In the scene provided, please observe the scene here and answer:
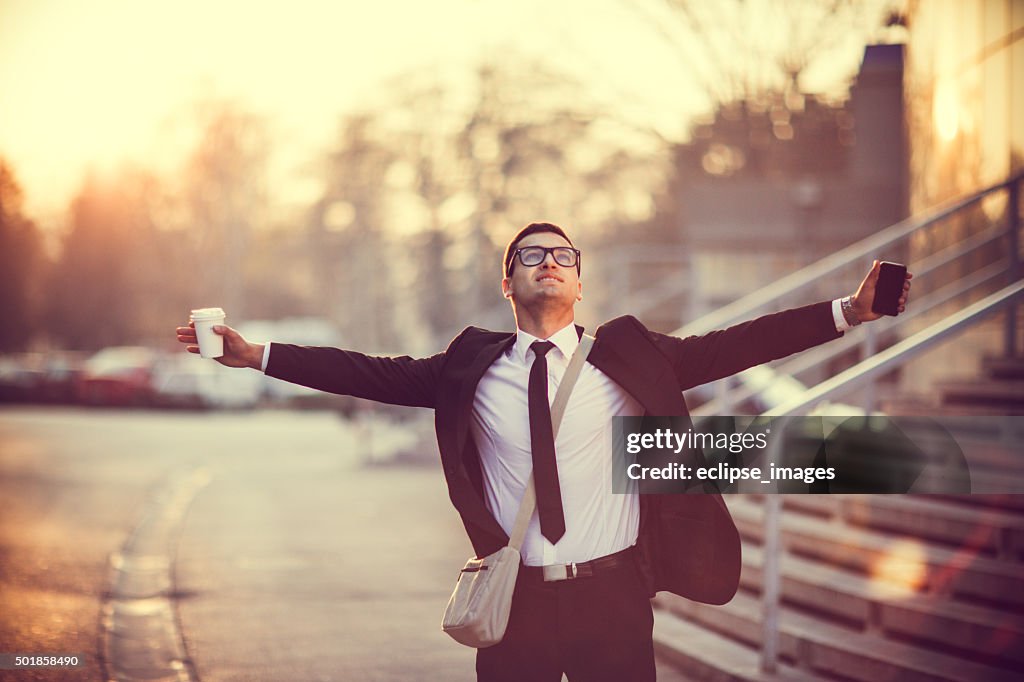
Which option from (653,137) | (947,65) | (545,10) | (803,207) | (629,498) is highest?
(545,10)

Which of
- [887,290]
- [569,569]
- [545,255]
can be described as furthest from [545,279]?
[887,290]

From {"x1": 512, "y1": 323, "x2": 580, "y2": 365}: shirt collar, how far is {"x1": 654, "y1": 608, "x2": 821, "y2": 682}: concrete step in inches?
107

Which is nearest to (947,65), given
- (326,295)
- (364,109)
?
(364,109)

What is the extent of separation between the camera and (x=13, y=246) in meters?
33.7

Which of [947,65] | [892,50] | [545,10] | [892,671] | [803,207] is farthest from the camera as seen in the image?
[545,10]

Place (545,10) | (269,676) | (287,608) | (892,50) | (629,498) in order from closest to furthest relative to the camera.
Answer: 1. (629,498)
2. (269,676)
3. (287,608)
4. (892,50)
5. (545,10)

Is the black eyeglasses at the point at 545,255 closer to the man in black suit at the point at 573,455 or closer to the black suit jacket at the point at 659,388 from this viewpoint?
the man in black suit at the point at 573,455

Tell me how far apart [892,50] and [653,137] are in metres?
6.48

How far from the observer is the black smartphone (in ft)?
11.4

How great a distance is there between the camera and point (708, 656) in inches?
248

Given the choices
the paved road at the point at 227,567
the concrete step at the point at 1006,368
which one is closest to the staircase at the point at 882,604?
the paved road at the point at 227,567

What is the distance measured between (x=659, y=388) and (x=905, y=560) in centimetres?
342

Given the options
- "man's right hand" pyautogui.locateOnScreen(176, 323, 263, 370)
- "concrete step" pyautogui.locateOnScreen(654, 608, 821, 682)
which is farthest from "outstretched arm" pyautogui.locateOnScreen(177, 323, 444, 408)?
"concrete step" pyautogui.locateOnScreen(654, 608, 821, 682)

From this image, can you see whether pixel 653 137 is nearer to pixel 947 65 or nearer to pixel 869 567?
pixel 947 65
